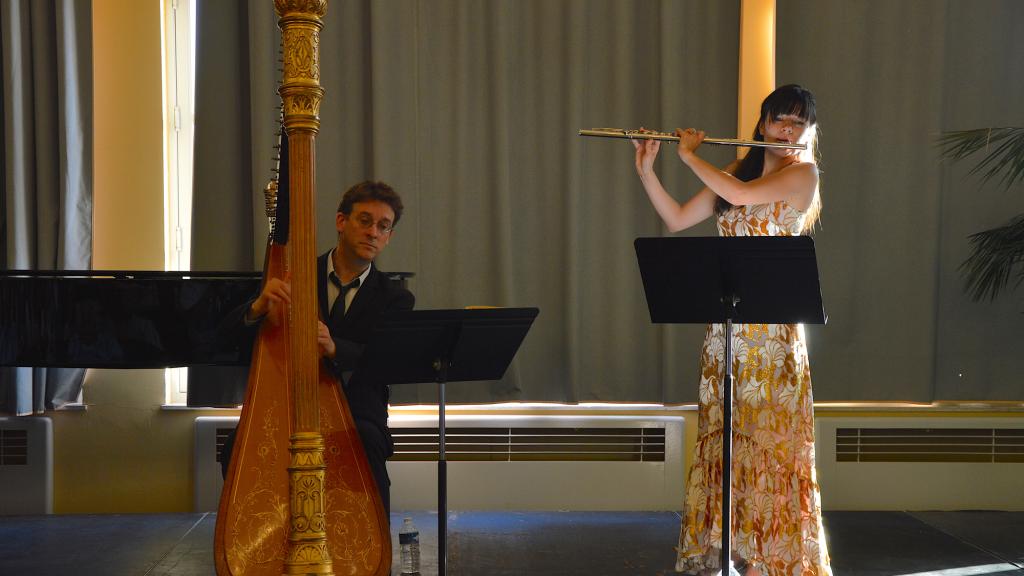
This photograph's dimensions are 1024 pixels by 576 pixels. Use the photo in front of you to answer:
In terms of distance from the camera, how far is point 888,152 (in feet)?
13.1

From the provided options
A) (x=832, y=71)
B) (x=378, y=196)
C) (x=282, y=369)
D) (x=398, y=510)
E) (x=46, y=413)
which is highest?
(x=832, y=71)

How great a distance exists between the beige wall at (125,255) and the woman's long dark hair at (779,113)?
236 cm

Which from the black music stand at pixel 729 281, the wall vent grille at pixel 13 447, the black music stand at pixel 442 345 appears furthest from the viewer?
the wall vent grille at pixel 13 447

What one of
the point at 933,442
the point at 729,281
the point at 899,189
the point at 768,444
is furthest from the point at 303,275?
the point at 933,442

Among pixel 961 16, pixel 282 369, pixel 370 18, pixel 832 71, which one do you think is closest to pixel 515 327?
pixel 282 369

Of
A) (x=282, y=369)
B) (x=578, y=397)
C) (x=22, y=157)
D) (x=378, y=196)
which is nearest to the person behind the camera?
(x=282, y=369)

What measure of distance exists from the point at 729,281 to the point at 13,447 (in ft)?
9.98

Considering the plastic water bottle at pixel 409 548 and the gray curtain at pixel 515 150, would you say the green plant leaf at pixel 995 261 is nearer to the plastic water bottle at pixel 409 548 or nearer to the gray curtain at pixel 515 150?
the gray curtain at pixel 515 150

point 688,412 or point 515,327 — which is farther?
point 688,412

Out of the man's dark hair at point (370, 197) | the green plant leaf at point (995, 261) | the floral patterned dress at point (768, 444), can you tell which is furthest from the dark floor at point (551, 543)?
the man's dark hair at point (370, 197)

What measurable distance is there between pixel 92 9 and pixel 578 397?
2.49 m

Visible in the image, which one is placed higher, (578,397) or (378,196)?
(378,196)

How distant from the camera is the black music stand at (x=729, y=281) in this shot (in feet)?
7.30

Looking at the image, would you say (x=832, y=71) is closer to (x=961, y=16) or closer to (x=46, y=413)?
(x=961, y=16)
